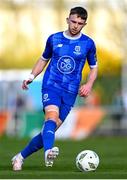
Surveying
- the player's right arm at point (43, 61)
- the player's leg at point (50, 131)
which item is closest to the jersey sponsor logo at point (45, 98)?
the player's leg at point (50, 131)

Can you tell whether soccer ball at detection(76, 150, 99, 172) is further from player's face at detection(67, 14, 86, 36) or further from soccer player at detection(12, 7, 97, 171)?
player's face at detection(67, 14, 86, 36)

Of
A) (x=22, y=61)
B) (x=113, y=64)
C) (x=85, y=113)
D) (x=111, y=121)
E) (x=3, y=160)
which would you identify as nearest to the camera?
(x=3, y=160)

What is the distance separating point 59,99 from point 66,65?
0.50m

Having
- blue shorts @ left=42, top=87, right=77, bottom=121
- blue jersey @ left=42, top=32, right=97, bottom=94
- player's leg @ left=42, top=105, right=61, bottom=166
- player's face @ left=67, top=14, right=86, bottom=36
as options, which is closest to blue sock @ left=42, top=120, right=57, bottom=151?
player's leg @ left=42, top=105, right=61, bottom=166

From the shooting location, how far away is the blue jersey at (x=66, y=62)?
1423 centimetres

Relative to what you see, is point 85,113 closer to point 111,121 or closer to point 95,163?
point 111,121

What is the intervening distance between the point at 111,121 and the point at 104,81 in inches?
349

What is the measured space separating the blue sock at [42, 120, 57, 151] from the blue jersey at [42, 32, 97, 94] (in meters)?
0.62

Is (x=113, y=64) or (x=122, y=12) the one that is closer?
(x=122, y=12)

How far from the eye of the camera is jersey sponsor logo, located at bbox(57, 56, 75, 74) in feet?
46.6

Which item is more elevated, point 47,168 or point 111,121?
point 47,168

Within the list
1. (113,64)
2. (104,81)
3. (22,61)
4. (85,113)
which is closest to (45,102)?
(85,113)

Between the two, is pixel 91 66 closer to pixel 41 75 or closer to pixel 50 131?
pixel 50 131

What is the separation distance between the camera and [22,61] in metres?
59.4
